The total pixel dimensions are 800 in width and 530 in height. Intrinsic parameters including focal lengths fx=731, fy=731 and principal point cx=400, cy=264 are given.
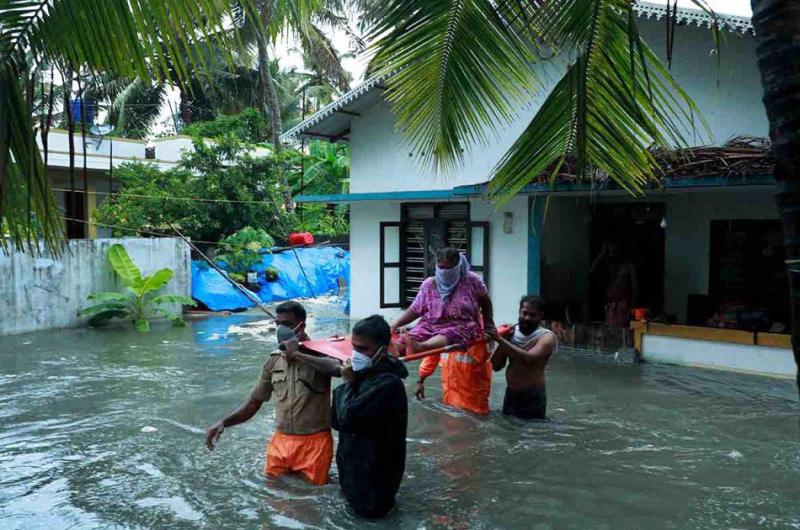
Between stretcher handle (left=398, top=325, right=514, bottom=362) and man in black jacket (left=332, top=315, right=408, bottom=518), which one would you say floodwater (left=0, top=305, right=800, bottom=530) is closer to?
man in black jacket (left=332, top=315, right=408, bottom=518)

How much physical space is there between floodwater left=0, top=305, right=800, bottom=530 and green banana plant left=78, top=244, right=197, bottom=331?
3654 millimetres

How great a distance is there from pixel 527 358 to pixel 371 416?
2.34 m

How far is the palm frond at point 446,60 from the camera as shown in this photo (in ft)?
14.2

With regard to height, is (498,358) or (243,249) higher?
(243,249)

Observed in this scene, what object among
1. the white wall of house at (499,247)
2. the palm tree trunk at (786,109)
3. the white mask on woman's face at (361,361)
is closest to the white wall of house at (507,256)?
the white wall of house at (499,247)

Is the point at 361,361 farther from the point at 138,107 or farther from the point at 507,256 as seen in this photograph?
the point at 138,107

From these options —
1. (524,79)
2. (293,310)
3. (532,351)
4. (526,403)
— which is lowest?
(526,403)

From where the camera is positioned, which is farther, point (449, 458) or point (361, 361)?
point (449, 458)

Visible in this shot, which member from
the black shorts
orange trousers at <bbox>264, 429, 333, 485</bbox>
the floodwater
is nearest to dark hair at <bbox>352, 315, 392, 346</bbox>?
orange trousers at <bbox>264, 429, 333, 485</bbox>

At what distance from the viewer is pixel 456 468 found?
589cm

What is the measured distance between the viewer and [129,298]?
13883 millimetres

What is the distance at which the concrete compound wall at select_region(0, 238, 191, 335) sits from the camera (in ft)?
41.4

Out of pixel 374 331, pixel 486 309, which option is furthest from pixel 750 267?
pixel 374 331

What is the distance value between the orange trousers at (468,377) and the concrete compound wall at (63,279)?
302 inches
